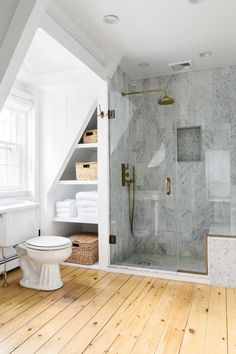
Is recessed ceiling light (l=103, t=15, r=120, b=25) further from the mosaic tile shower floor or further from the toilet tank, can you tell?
the mosaic tile shower floor

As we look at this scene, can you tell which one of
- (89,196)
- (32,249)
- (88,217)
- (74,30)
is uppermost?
(74,30)

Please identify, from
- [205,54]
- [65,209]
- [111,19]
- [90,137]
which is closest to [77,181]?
[65,209]

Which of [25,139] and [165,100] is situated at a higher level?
[165,100]

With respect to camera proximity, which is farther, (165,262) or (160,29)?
(165,262)

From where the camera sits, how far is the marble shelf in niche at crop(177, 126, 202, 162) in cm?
359

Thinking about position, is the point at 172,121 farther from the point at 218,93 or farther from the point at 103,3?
the point at 103,3

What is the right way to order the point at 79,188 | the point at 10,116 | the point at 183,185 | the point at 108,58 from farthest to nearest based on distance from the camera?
1. the point at 79,188
2. the point at 183,185
3. the point at 10,116
4. the point at 108,58

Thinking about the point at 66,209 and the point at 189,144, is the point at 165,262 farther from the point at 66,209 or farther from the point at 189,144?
the point at 189,144

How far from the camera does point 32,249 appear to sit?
8.30 feet

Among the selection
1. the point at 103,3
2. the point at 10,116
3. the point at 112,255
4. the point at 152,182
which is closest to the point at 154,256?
the point at 112,255

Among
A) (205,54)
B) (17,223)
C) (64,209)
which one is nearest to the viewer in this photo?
(17,223)

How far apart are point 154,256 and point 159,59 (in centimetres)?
235

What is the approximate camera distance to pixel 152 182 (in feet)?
11.3

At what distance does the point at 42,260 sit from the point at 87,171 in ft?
3.96
